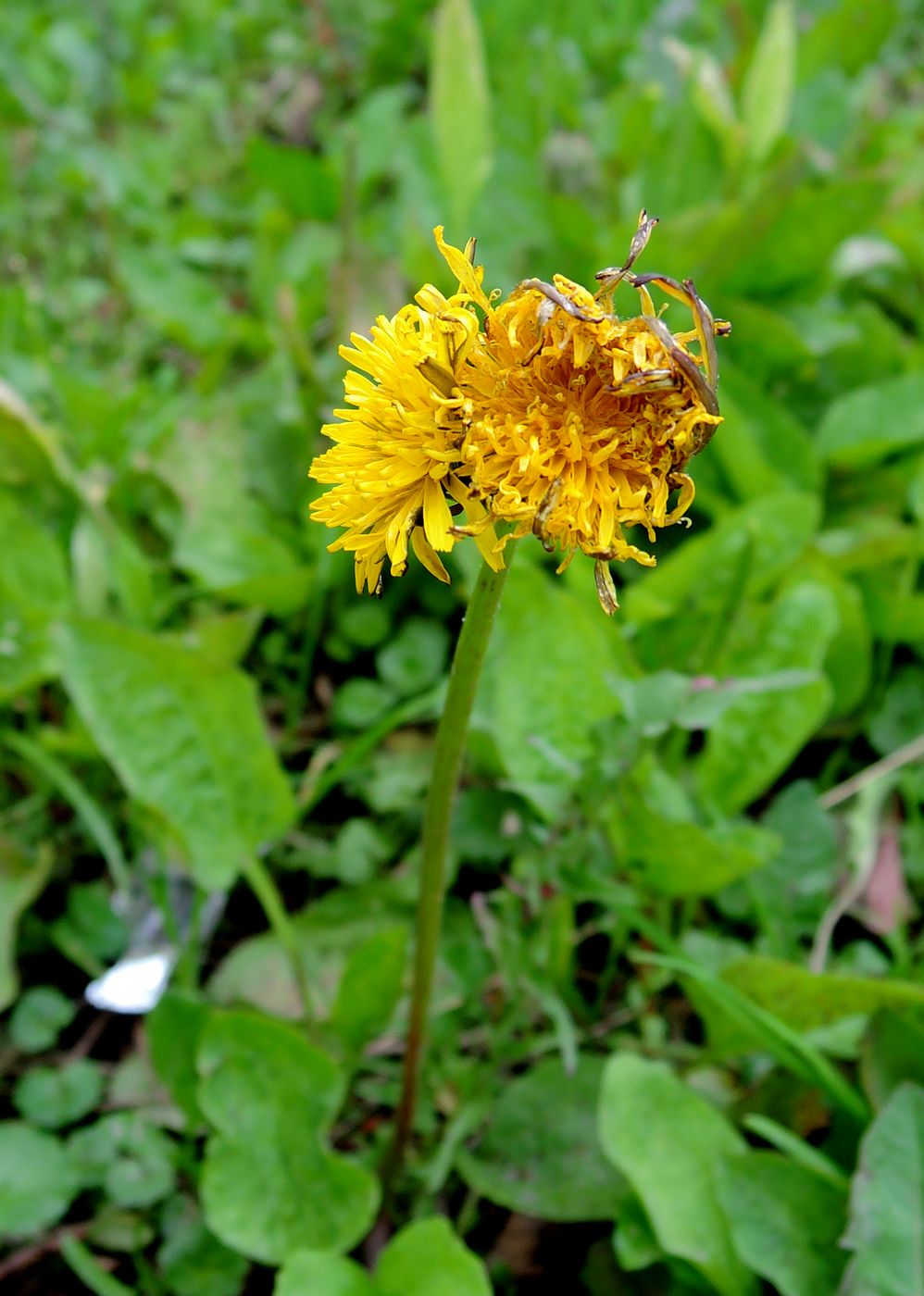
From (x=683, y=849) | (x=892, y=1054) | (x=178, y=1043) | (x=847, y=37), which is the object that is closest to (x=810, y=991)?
(x=892, y=1054)

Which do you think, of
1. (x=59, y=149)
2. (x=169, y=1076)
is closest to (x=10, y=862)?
(x=169, y=1076)

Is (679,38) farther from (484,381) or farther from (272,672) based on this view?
(484,381)

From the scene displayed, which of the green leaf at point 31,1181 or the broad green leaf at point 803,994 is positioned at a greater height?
the broad green leaf at point 803,994

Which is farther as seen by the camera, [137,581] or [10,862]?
[137,581]

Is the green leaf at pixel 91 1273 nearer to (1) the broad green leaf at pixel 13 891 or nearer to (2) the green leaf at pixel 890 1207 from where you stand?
(1) the broad green leaf at pixel 13 891

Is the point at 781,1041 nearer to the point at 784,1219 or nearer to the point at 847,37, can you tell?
the point at 784,1219

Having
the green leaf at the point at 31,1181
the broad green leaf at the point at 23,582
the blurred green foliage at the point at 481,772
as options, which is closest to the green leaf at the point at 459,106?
the blurred green foliage at the point at 481,772
